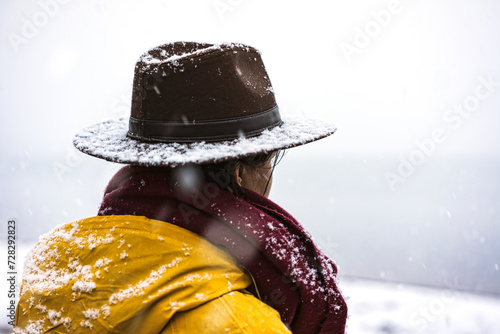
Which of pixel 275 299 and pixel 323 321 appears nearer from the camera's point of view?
pixel 275 299

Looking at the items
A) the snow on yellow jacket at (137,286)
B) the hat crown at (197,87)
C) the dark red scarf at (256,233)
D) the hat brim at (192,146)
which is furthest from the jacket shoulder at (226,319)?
the hat crown at (197,87)

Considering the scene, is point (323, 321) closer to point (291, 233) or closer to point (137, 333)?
point (291, 233)

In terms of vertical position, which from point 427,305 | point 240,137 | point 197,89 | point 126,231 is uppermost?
point 197,89

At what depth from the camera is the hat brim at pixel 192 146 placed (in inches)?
42.9

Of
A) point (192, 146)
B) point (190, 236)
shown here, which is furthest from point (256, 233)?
point (192, 146)

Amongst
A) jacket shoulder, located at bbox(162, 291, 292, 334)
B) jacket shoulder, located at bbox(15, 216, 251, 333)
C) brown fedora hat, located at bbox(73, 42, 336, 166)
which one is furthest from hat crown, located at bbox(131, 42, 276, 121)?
jacket shoulder, located at bbox(162, 291, 292, 334)

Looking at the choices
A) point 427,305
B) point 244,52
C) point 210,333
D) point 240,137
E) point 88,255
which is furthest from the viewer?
point 427,305

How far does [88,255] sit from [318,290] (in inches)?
26.5

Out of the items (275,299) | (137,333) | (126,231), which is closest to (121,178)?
(126,231)

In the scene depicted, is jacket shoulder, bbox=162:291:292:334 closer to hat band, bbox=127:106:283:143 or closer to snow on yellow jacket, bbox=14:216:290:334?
snow on yellow jacket, bbox=14:216:290:334

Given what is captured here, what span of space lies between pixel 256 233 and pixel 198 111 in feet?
1.32

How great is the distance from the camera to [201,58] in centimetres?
120

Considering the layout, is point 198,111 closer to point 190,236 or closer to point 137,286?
point 190,236

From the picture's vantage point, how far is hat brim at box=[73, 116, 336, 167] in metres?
1.09
